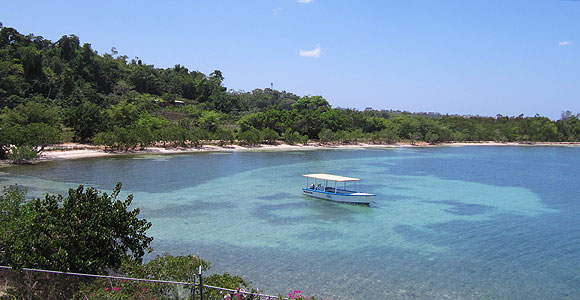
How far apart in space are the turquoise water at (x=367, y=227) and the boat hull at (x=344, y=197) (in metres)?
0.58

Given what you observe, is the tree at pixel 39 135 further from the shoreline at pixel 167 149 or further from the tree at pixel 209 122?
the tree at pixel 209 122

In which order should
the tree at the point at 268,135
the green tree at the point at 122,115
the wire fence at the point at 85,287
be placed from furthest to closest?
the tree at the point at 268,135 → the green tree at the point at 122,115 → the wire fence at the point at 85,287

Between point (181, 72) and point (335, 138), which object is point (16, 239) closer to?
point (335, 138)

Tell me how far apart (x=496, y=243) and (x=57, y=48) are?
10707 centimetres

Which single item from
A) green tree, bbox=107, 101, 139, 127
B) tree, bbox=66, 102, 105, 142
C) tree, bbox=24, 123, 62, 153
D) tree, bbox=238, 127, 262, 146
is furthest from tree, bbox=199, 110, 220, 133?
tree, bbox=24, 123, 62, 153

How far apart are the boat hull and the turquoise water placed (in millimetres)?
578

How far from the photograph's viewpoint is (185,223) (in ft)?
78.4

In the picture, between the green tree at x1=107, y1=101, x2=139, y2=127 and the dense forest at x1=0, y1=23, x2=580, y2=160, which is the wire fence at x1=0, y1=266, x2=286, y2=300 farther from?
the green tree at x1=107, y1=101, x2=139, y2=127

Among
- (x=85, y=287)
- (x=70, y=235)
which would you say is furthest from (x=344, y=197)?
(x=85, y=287)

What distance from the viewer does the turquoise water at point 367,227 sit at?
1652 cm

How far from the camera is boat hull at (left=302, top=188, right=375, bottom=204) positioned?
30.3 meters

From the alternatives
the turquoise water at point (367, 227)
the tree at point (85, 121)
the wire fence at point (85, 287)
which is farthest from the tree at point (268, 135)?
the wire fence at point (85, 287)

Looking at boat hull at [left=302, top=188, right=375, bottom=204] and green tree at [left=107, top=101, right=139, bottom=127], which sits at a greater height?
green tree at [left=107, top=101, right=139, bottom=127]

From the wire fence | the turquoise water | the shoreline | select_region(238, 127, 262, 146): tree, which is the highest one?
select_region(238, 127, 262, 146): tree
